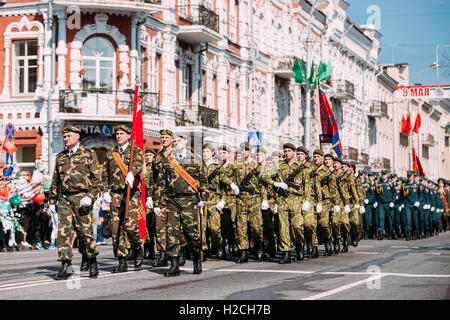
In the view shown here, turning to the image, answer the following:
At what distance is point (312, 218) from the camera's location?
626 inches

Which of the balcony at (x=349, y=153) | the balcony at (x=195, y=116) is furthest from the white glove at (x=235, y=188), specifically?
the balcony at (x=349, y=153)

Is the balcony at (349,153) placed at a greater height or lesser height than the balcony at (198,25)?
lesser

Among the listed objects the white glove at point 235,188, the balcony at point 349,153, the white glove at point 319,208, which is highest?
the balcony at point 349,153

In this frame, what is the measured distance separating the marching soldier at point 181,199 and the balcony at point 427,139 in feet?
264

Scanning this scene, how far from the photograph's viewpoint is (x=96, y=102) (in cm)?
2861

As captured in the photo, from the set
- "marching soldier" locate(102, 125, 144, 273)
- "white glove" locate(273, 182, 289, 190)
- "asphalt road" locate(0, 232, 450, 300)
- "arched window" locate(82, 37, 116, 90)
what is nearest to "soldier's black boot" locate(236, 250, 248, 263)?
"asphalt road" locate(0, 232, 450, 300)

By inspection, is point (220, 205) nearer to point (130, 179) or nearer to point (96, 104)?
point (130, 179)

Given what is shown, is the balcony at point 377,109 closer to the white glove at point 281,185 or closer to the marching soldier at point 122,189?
the white glove at point 281,185

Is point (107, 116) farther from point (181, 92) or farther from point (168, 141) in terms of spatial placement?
point (168, 141)

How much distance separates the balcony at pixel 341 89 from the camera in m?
56.3

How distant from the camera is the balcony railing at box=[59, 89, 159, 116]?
1114 inches

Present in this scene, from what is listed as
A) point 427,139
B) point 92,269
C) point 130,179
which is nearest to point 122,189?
point 130,179

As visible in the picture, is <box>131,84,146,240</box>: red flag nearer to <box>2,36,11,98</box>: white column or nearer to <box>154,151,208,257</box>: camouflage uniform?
<box>154,151,208,257</box>: camouflage uniform

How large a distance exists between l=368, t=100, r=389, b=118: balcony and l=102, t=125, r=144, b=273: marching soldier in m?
56.1
